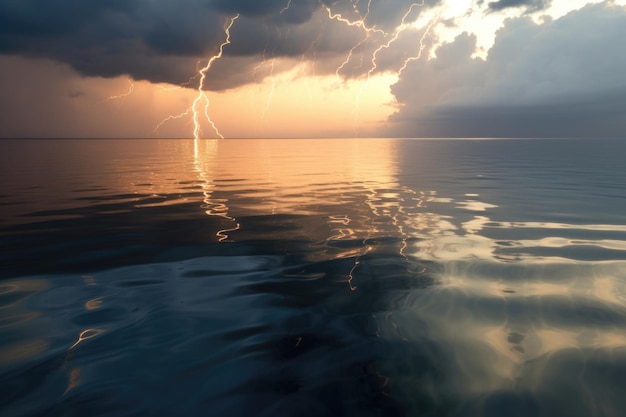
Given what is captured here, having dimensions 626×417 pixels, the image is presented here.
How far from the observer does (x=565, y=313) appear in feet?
16.8

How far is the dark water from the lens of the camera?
346 centimetres

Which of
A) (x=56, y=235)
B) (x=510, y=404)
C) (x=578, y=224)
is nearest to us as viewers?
(x=510, y=404)

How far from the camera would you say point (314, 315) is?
507 centimetres

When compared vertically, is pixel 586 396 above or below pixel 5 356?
above

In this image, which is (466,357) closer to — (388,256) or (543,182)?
(388,256)

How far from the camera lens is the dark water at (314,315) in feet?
11.4

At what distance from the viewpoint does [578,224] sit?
1032 cm

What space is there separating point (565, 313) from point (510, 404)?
233 cm

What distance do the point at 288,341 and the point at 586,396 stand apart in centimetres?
266

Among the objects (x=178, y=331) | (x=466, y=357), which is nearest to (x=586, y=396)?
(x=466, y=357)

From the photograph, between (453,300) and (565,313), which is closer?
(565,313)

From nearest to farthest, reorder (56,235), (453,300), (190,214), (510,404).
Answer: (510,404) → (453,300) → (56,235) → (190,214)

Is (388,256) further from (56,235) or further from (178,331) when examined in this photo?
(56,235)

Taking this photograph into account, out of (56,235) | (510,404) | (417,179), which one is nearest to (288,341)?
(510,404)
